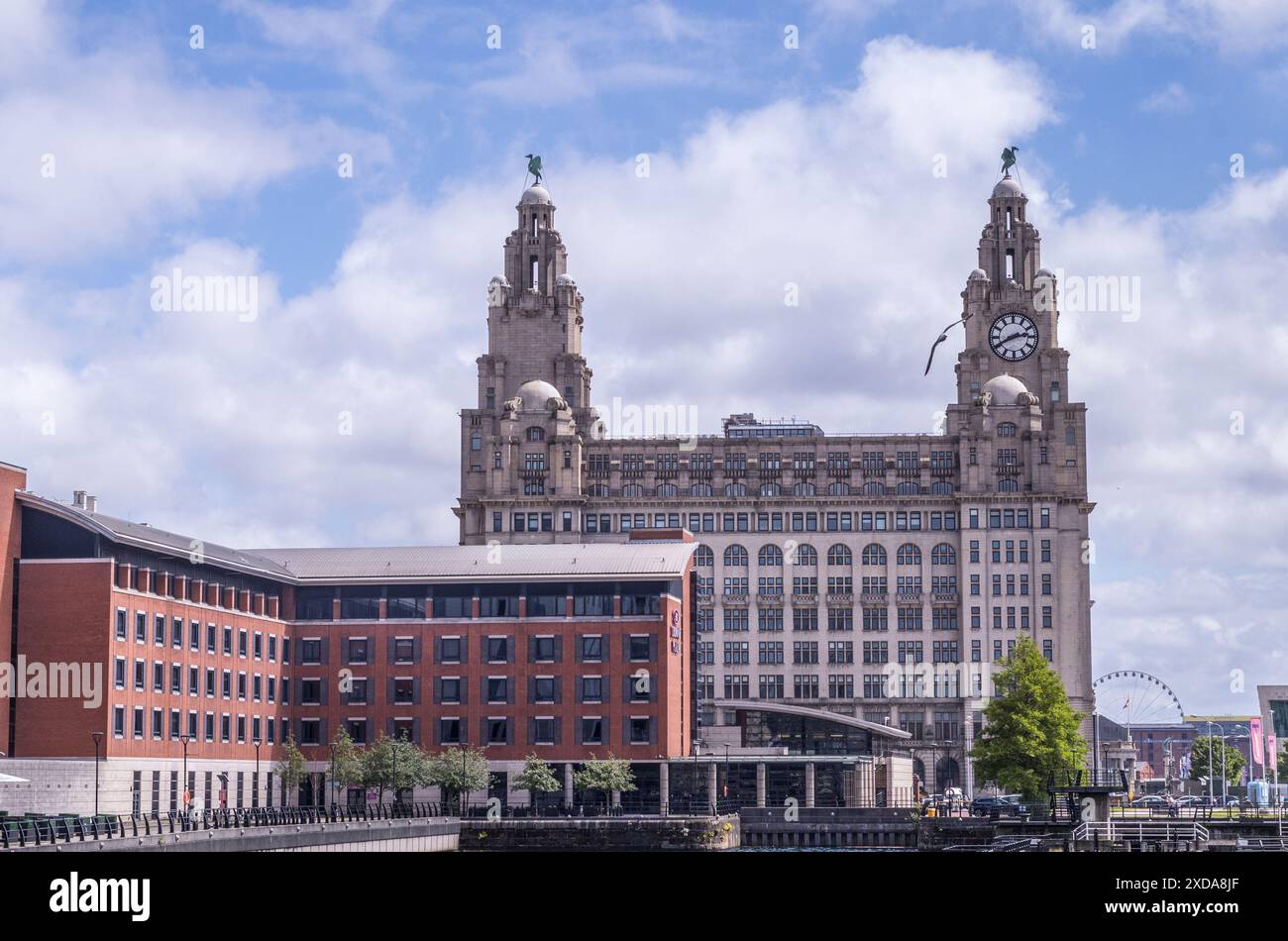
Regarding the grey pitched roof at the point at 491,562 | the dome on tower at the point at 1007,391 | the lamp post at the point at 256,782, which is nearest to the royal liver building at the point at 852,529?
the dome on tower at the point at 1007,391

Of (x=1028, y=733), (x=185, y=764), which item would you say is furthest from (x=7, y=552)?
(x=1028, y=733)

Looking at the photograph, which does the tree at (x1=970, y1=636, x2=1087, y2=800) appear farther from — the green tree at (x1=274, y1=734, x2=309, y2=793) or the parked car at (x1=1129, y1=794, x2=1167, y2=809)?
the green tree at (x1=274, y1=734, x2=309, y2=793)

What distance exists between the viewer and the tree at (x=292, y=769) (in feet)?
423

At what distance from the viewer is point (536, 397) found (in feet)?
633

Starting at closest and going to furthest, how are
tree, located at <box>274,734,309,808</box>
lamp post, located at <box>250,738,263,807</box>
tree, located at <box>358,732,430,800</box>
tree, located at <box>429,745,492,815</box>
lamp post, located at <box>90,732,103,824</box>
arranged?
lamp post, located at <box>90,732,103,824</box> < tree, located at <box>358,732,430,800</box> < tree, located at <box>429,745,492,815</box> < tree, located at <box>274,734,309,808</box> < lamp post, located at <box>250,738,263,807</box>

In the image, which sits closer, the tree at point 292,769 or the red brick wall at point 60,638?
the red brick wall at point 60,638

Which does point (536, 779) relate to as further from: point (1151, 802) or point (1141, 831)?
point (1141, 831)

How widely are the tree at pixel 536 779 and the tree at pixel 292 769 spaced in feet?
47.6

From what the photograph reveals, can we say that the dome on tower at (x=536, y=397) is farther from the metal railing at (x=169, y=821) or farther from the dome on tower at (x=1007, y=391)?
the metal railing at (x=169, y=821)

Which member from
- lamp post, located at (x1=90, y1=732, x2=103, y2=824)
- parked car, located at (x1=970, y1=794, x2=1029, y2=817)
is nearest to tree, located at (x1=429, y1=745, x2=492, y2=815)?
lamp post, located at (x1=90, y1=732, x2=103, y2=824)

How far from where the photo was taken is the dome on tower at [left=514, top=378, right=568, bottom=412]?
192000 mm

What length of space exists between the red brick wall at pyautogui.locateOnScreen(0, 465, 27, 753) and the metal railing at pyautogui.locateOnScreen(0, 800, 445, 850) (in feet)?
34.8
